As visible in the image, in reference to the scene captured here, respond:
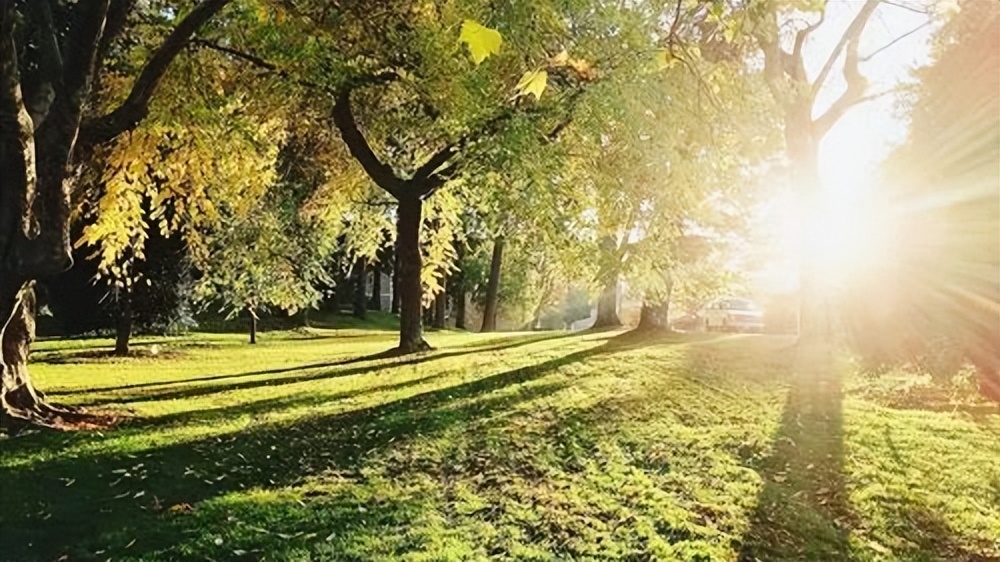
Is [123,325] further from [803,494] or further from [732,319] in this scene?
[732,319]

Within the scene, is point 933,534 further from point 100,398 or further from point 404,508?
point 100,398

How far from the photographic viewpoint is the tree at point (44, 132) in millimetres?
6438

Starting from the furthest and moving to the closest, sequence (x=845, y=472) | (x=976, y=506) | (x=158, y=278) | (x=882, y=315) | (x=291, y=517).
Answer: (x=158, y=278) → (x=882, y=315) → (x=845, y=472) → (x=976, y=506) → (x=291, y=517)

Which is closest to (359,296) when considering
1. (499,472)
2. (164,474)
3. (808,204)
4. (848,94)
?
(808,204)

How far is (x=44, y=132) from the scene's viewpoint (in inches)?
271

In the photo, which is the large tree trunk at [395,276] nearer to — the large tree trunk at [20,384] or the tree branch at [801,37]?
the large tree trunk at [20,384]

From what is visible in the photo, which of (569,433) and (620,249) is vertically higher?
(620,249)

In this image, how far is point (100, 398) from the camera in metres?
9.39

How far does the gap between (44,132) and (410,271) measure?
8.62 metres

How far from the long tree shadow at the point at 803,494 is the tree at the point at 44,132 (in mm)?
6235

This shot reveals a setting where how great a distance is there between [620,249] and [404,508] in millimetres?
9041

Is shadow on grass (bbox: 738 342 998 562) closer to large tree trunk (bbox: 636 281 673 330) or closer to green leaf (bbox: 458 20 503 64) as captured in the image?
green leaf (bbox: 458 20 503 64)

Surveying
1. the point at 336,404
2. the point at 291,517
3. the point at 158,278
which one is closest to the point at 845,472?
the point at 291,517

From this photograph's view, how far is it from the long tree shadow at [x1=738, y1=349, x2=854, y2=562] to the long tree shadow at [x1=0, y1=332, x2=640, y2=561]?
10.7ft
